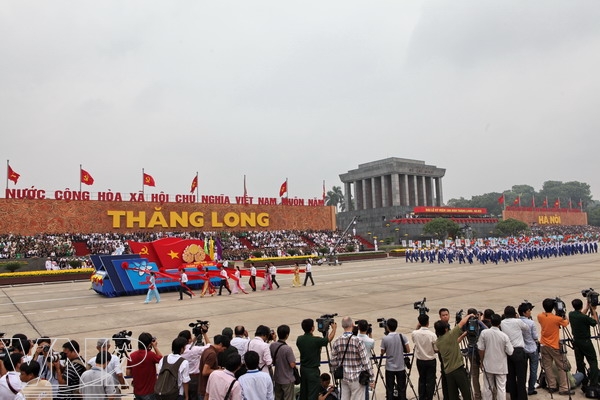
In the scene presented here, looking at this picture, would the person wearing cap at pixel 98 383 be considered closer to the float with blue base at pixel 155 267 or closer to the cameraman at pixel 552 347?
the cameraman at pixel 552 347

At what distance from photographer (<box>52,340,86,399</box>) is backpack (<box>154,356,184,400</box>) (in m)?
0.89

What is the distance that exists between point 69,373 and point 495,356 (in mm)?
5456

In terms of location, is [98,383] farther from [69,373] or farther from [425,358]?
[425,358]

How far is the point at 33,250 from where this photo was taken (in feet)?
114

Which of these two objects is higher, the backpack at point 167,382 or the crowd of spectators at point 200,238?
the crowd of spectators at point 200,238

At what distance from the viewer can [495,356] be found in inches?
220

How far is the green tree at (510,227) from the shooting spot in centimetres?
6814

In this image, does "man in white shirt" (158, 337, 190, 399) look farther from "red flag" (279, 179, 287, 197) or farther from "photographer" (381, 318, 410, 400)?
"red flag" (279, 179, 287, 197)

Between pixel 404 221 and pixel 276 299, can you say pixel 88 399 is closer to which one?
pixel 276 299

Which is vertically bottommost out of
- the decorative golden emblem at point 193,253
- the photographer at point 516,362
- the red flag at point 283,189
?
the photographer at point 516,362

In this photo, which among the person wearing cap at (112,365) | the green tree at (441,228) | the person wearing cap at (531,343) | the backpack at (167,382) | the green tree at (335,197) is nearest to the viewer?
the person wearing cap at (112,365)

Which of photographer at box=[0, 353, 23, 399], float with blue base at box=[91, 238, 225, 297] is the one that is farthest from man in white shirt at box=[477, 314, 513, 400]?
float with blue base at box=[91, 238, 225, 297]

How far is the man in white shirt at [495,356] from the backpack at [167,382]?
13.3ft

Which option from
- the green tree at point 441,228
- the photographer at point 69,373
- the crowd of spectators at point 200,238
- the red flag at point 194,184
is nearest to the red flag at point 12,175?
the crowd of spectators at point 200,238
